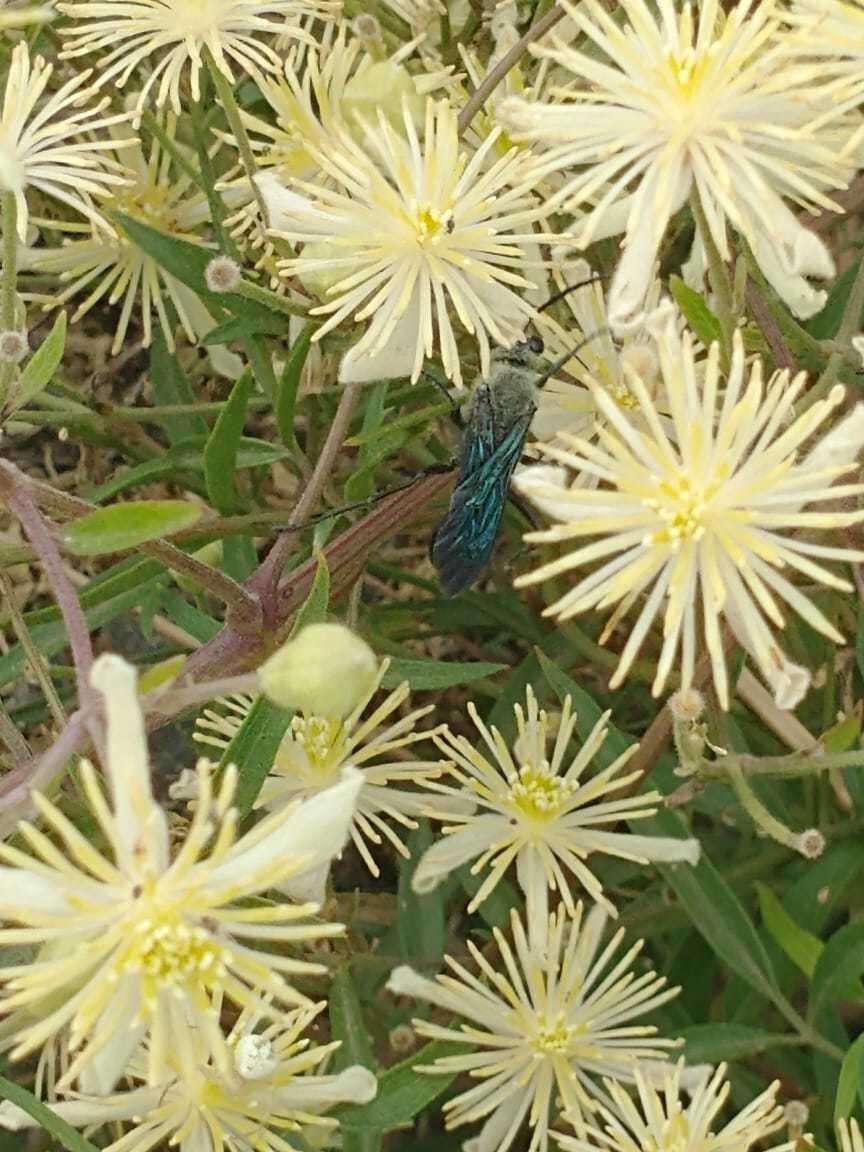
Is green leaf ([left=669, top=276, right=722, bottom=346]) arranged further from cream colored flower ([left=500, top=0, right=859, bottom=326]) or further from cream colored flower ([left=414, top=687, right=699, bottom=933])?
cream colored flower ([left=414, top=687, right=699, bottom=933])

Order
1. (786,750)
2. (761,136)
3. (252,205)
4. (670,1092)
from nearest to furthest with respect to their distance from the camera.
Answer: (761,136), (670,1092), (252,205), (786,750)

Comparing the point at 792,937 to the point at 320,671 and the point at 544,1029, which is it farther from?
the point at 320,671

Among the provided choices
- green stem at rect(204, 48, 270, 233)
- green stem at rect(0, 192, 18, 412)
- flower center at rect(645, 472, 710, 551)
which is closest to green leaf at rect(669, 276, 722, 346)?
flower center at rect(645, 472, 710, 551)

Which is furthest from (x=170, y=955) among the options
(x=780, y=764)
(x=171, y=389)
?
(x=171, y=389)

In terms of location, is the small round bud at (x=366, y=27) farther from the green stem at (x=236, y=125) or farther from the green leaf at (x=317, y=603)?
the green leaf at (x=317, y=603)

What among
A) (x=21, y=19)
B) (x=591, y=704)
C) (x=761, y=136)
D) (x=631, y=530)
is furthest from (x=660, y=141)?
(x=591, y=704)

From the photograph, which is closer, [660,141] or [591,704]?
[660,141]

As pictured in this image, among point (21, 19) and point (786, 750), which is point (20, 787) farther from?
point (786, 750)
